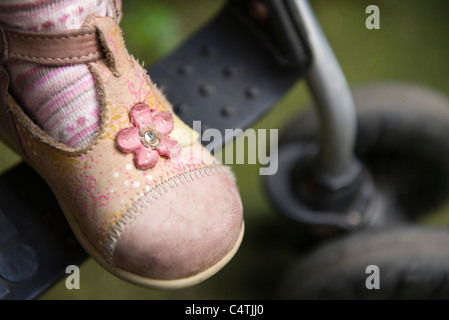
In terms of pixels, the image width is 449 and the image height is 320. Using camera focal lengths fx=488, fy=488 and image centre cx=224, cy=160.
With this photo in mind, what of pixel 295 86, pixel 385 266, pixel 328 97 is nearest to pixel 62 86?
pixel 328 97

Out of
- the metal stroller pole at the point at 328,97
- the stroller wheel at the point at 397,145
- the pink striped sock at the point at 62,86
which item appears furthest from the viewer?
the stroller wheel at the point at 397,145

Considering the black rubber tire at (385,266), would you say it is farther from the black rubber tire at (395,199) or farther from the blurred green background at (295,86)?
the blurred green background at (295,86)

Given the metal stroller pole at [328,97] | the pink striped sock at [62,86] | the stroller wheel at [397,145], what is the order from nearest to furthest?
the pink striped sock at [62,86], the metal stroller pole at [328,97], the stroller wheel at [397,145]

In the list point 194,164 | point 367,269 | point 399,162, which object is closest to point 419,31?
point 399,162

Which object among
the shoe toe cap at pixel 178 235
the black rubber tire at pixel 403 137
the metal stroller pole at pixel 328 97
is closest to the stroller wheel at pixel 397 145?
the black rubber tire at pixel 403 137

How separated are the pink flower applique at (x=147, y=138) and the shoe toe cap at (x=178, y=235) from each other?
3cm

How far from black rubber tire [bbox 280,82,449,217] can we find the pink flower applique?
44 centimetres

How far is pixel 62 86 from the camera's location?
0.41 m

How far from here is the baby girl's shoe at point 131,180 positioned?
1.30 ft

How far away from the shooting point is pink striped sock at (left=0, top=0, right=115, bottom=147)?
1.28ft

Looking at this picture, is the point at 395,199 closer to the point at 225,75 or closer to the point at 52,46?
the point at 225,75

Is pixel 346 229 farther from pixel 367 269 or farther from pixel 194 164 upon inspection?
pixel 194 164

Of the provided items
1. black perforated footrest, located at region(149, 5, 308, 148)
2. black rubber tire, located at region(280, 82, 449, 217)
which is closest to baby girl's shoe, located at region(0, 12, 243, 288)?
black perforated footrest, located at region(149, 5, 308, 148)

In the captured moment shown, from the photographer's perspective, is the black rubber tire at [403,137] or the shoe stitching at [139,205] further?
the black rubber tire at [403,137]
